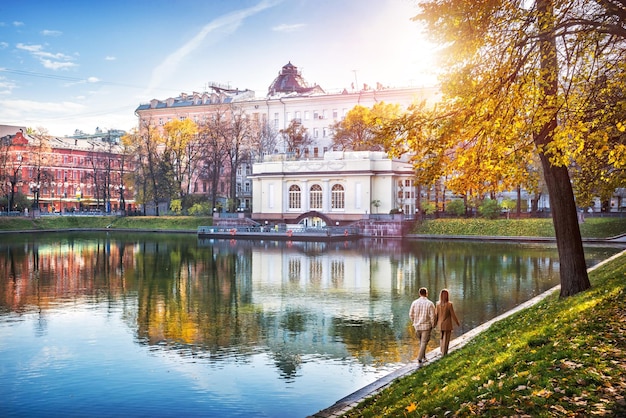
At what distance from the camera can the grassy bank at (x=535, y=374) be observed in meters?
8.61

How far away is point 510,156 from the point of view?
1340cm

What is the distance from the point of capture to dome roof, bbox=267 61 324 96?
10400 centimetres

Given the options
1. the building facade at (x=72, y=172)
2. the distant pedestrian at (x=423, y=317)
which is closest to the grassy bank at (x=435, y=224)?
the building facade at (x=72, y=172)

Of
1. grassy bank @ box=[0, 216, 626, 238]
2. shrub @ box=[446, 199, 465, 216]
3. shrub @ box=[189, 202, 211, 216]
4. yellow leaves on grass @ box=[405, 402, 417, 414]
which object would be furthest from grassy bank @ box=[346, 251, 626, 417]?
shrub @ box=[189, 202, 211, 216]

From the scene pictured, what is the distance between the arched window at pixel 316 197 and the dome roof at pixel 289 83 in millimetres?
29735

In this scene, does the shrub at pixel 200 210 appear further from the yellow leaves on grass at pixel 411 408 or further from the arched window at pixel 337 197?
the yellow leaves on grass at pixel 411 408

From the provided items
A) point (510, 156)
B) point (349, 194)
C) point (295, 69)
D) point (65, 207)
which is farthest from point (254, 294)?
point (65, 207)

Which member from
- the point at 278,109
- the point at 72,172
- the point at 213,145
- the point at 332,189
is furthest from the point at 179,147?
the point at 72,172

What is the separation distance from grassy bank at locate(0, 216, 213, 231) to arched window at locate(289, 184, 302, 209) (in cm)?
1046

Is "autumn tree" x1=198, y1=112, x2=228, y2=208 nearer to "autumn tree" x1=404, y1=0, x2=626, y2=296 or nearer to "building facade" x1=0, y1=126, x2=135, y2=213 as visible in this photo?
"building facade" x1=0, y1=126, x2=135, y2=213

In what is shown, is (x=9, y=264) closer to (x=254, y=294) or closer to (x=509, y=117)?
(x=254, y=294)

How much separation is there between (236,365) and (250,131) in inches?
2929

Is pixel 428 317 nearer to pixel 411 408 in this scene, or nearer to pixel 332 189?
pixel 411 408

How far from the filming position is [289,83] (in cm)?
10544
